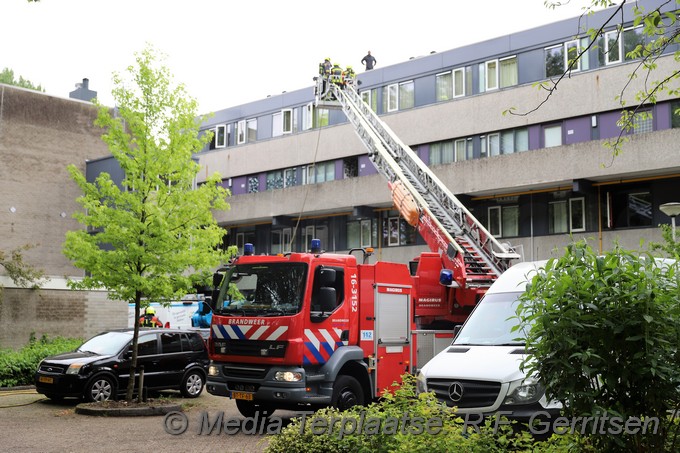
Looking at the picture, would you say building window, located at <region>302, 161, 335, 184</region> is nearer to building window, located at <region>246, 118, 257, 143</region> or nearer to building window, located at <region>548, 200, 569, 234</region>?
building window, located at <region>246, 118, 257, 143</region>

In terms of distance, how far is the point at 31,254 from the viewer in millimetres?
28422

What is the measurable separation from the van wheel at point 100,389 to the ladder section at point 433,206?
7.61m

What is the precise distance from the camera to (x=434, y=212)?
61.5ft

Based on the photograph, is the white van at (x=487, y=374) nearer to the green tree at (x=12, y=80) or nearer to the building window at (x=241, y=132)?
the building window at (x=241, y=132)

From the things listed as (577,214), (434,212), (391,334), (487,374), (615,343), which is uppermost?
(577,214)

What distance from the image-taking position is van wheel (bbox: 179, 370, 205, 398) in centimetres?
1650

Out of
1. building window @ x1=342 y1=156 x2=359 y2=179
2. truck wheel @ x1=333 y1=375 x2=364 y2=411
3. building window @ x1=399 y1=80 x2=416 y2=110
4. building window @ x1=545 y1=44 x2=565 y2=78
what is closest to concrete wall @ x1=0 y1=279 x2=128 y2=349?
building window @ x1=342 y1=156 x2=359 y2=179

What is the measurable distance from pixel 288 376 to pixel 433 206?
29.2 feet

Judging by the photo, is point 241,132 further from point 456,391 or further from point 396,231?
point 456,391

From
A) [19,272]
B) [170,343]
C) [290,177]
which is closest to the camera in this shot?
Answer: [170,343]

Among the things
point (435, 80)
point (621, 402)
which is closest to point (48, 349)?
point (621, 402)

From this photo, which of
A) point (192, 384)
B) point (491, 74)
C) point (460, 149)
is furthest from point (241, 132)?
point (192, 384)

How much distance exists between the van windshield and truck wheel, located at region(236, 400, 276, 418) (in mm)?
4361

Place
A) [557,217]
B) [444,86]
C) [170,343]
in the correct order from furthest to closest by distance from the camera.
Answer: [444,86], [557,217], [170,343]
